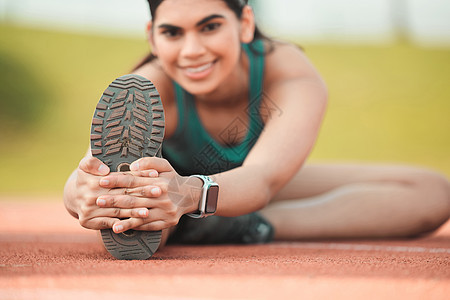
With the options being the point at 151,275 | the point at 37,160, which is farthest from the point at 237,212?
the point at 37,160

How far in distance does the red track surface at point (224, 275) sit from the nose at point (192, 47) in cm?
65

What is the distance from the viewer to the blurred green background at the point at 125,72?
9.67 m

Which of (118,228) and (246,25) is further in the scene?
(246,25)

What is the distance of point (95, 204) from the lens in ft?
4.45

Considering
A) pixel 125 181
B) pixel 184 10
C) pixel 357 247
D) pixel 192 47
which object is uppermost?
pixel 184 10

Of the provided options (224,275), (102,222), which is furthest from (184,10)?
(224,275)

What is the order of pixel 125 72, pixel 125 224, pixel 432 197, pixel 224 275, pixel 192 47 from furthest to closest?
pixel 125 72
pixel 432 197
pixel 192 47
pixel 125 224
pixel 224 275

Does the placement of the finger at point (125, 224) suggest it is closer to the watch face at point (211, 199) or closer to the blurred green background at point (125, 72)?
the watch face at point (211, 199)

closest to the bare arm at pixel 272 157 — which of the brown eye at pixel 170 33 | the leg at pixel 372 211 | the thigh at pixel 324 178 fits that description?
→ the brown eye at pixel 170 33

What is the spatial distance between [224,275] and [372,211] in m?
1.25

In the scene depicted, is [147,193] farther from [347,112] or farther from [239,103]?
[347,112]

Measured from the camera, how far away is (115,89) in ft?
4.47

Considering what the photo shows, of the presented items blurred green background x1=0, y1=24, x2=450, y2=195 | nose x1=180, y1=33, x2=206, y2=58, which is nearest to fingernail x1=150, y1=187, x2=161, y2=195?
nose x1=180, y1=33, x2=206, y2=58

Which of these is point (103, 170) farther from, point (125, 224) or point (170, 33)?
point (170, 33)
